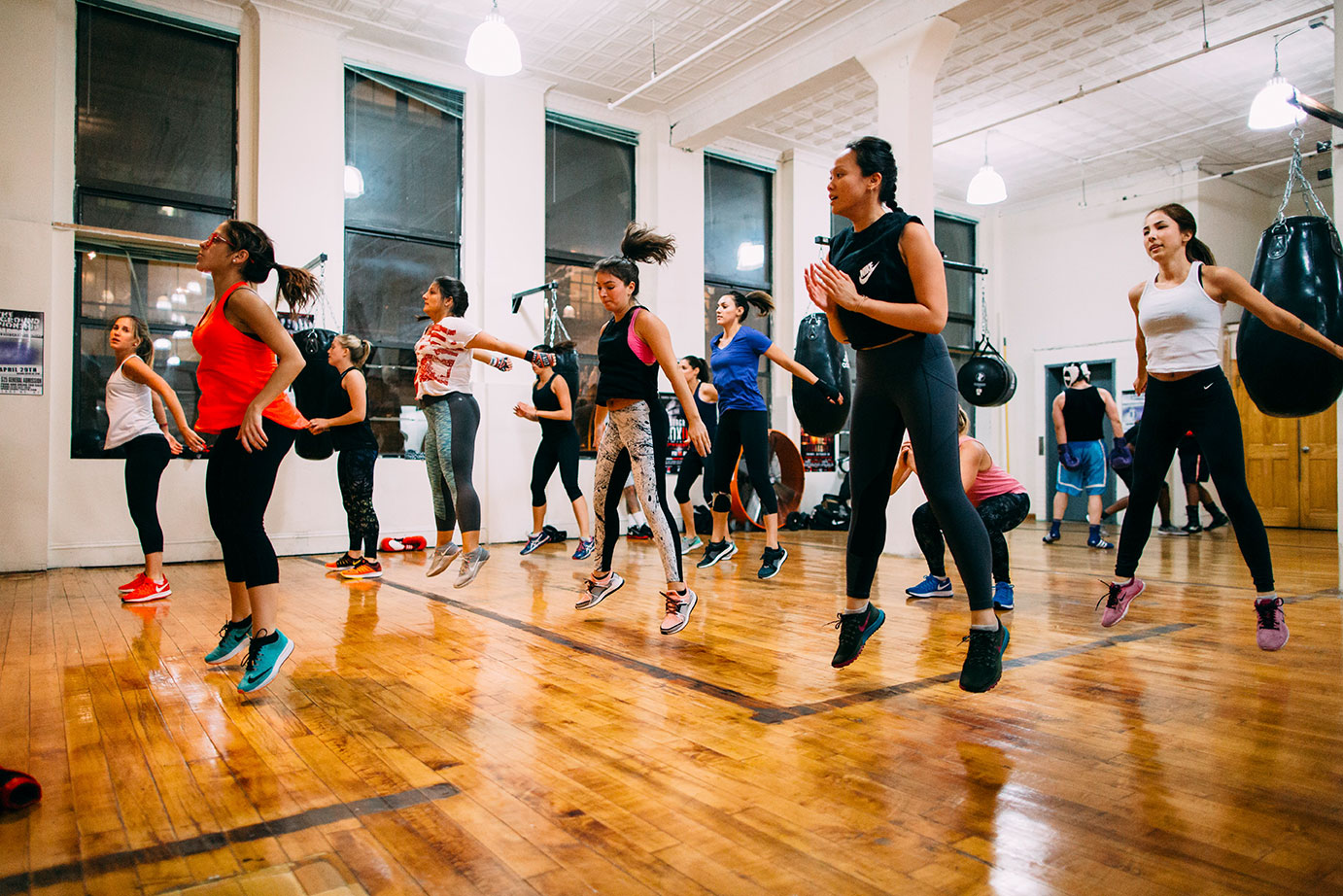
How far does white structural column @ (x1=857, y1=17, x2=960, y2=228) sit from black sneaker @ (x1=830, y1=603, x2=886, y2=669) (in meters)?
4.30

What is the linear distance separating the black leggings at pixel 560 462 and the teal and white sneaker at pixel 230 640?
3296mm

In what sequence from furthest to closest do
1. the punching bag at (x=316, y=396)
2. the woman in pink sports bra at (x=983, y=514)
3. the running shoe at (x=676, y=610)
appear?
the punching bag at (x=316, y=396), the woman in pink sports bra at (x=983, y=514), the running shoe at (x=676, y=610)

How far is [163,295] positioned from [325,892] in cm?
597

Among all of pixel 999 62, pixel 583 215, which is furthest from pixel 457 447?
pixel 999 62

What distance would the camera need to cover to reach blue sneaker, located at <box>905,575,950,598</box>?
13.2ft

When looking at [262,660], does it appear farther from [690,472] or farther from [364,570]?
[690,472]

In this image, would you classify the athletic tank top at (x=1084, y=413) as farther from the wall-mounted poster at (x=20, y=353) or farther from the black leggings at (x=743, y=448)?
the wall-mounted poster at (x=20, y=353)

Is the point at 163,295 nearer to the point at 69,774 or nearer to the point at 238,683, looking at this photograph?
the point at 238,683

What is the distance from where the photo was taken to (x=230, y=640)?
2.65 m

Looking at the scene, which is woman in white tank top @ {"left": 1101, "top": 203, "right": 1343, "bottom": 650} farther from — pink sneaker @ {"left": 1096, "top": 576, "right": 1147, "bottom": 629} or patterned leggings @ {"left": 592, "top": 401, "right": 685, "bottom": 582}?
patterned leggings @ {"left": 592, "top": 401, "right": 685, "bottom": 582}

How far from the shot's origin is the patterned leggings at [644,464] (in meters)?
3.22

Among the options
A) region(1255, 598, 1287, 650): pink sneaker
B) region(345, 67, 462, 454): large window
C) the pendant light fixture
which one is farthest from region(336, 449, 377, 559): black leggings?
the pendant light fixture

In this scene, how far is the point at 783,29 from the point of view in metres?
6.75

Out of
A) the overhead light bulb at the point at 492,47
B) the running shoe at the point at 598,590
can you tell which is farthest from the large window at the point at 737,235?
the running shoe at the point at 598,590
